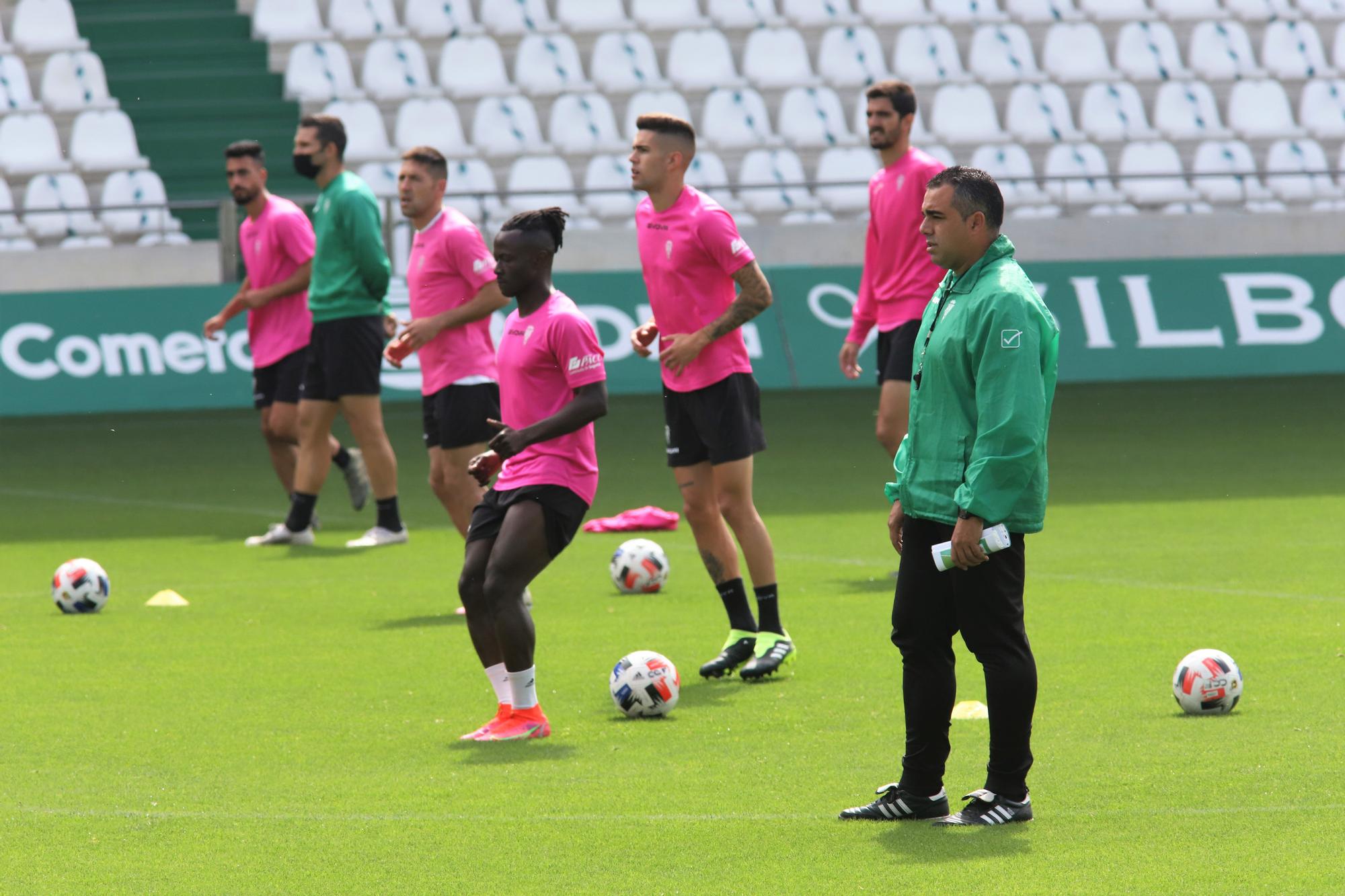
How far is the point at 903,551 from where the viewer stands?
218 inches

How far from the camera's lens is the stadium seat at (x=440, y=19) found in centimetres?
2356

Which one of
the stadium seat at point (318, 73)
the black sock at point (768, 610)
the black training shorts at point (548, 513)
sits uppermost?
the stadium seat at point (318, 73)

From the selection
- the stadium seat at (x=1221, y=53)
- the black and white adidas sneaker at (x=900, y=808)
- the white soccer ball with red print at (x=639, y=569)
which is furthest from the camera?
the stadium seat at (x=1221, y=53)

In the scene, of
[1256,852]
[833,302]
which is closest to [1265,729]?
[1256,852]

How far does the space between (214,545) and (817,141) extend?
12234 mm

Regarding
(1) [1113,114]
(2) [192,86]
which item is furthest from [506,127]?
(1) [1113,114]

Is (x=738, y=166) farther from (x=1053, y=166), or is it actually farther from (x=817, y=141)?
(x=1053, y=166)

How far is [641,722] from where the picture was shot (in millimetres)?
7090

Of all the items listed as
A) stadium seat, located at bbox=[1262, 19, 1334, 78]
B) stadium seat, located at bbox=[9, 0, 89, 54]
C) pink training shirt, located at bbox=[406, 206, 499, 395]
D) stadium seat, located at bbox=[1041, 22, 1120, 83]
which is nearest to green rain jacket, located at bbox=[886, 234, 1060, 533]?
pink training shirt, located at bbox=[406, 206, 499, 395]

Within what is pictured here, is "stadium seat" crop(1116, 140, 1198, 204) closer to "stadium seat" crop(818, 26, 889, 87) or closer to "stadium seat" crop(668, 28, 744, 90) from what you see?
"stadium seat" crop(818, 26, 889, 87)

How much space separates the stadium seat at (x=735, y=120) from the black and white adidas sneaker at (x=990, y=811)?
17747 mm

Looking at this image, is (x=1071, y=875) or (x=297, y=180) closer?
(x=1071, y=875)

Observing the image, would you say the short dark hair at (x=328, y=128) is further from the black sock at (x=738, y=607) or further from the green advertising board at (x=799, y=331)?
the green advertising board at (x=799, y=331)

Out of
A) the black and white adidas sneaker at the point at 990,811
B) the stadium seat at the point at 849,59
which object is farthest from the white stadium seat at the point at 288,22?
the black and white adidas sneaker at the point at 990,811
